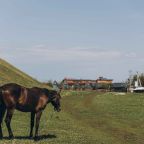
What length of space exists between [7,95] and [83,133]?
8.37 m

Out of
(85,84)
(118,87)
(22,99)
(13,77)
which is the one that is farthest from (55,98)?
(85,84)

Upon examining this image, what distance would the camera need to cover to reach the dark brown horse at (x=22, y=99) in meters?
23.7

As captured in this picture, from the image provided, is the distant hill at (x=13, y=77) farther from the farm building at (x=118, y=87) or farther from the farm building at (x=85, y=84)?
the farm building at (x=85, y=84)

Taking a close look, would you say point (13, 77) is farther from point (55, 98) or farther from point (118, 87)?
point (55, 98)

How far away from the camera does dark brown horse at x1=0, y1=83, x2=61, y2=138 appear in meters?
23.7

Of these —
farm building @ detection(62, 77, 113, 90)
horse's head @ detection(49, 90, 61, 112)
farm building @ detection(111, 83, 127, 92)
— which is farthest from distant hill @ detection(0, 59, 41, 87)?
horse's head @ detection(49, 90, 61, 112)

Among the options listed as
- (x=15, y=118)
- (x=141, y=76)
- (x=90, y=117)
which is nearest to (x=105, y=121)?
(x=90, y=117)

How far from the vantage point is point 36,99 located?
81.4 ft

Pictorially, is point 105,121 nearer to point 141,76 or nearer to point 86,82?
point 86,82

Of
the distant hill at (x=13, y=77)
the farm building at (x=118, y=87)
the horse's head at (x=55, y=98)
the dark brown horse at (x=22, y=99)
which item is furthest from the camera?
the farm building at (x=118, y=87)

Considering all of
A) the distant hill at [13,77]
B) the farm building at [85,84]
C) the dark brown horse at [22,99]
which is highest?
the farm building at [85,84]

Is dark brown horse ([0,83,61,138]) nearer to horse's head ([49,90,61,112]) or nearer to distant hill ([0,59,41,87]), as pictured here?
horse's head ([49,90,61,112])

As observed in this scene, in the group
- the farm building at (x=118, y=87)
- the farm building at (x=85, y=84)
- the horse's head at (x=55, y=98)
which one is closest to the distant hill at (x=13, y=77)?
the farm building at (x=118, y=87)

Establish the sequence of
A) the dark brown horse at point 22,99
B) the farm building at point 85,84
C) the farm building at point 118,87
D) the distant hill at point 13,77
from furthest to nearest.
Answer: the farm building at point 85,84
the farm building at point 118,87
the distant hill at point 13,77
the dark brown horse at point 22,99
